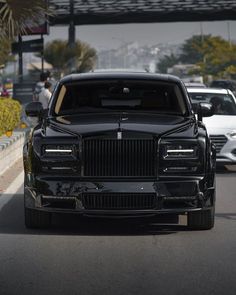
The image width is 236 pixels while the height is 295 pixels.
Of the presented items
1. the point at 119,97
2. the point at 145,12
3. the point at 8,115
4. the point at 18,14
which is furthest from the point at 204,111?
the point at 145,12

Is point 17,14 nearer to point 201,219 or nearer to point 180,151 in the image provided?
point 201,219

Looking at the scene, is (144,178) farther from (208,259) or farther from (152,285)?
(152,285)

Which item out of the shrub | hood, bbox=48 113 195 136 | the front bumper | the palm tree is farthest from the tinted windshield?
the palm tree

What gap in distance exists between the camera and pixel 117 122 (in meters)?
9.30

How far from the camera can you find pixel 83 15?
68.9 metres

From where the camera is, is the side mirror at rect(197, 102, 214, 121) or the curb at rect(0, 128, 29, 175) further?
the curb at rect(0, 128, 29, 175)

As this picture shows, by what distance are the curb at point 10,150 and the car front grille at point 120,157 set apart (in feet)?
22.8

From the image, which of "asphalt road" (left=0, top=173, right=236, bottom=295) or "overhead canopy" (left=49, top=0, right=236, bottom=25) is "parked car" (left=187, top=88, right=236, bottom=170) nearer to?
"asphalt road" (left=0, top=173, right=236, bottom=295)

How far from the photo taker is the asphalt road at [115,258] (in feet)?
22.6

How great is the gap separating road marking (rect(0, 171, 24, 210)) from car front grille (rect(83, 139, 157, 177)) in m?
2.95

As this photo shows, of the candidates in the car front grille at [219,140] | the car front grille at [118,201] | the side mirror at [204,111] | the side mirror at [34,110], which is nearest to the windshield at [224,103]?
the car front grille at [219,140]

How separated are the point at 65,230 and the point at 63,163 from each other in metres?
0.94

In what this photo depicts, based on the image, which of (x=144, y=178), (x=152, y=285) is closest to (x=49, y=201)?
(x=144, y=178)

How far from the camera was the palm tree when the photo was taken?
69.9 ft
